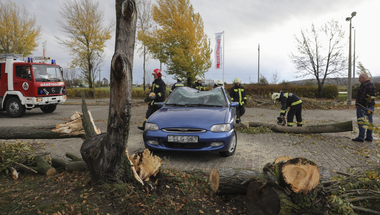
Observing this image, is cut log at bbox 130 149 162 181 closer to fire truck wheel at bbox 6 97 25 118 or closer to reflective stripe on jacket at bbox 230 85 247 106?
reflective stripe on jacket at bbox 230 85 247 106

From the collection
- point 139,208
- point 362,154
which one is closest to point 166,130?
point 139,208

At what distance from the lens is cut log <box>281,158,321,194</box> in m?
2.40

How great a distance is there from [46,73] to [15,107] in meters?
2.15

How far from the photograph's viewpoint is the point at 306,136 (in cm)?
712

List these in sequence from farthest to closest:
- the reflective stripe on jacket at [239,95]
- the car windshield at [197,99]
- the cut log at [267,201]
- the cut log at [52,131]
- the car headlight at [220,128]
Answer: the reflective stripe on jacket at [239,95]
the car windshield at [197,99]
the car headlight at [220,128]
the cut log at [52,131]
the cut log at [267,201]

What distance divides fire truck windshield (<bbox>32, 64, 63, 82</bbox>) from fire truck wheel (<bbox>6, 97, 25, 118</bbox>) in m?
1.43

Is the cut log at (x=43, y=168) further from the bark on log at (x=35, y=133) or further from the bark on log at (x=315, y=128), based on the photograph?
the bark on log at (x=315, y=128)

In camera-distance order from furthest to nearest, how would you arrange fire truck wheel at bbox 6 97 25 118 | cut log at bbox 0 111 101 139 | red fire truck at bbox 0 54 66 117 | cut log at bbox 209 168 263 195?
fire truck wheel at bbox 6 97 25 118 < red fire truck at bbox 0 54 66 117 < cut log at bbox 0 111 101 139 < cut log at bbox 209 168 263 195

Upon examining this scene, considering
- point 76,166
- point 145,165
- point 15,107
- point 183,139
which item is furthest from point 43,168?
point 15,107

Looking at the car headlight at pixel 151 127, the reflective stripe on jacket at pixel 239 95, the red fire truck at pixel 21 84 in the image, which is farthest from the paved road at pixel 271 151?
the red fire truck at pixel 21 84

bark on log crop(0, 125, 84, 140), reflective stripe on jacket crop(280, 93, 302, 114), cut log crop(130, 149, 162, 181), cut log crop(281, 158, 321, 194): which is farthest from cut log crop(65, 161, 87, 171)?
reflective stripe on jacket crop(280, 93, 302, 114)

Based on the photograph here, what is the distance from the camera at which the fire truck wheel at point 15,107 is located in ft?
37.9

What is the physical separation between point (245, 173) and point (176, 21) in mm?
20829

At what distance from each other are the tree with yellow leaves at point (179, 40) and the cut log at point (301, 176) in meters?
20.1
